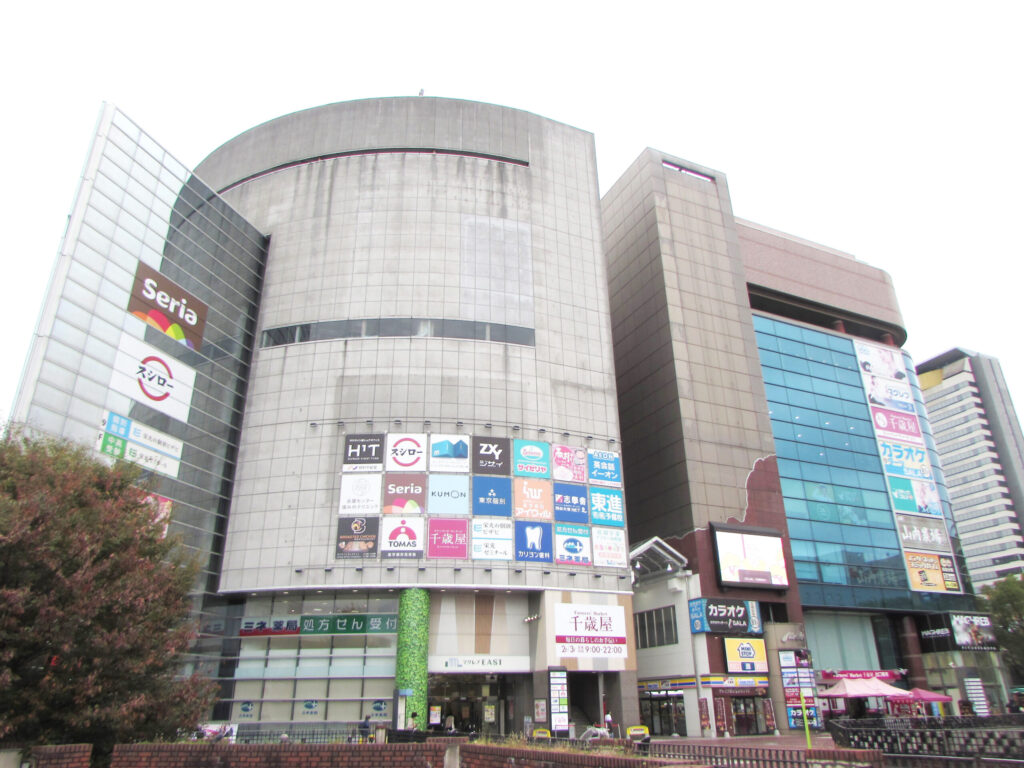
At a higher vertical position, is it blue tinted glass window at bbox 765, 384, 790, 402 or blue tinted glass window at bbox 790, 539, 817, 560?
blue tinted glass window at bbox 765, 384, 790, 402

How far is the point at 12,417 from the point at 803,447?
56.9 m

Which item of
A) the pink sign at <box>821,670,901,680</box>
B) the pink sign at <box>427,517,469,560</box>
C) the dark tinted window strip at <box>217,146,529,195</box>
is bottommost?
the pink sign at <box>821,670,901,680</box>

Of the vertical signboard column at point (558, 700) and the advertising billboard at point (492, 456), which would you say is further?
the advertising billboard at point (492, 456)

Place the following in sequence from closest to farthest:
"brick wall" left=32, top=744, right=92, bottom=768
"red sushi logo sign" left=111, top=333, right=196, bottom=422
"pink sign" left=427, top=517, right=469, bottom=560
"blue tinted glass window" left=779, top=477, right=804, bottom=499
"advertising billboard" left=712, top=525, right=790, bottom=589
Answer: "brick wall" left=32, top=744, right=92, bottom=768 → "red sushi logo sign" left=111, top=333, right=196, bottom=422 → "pink sign" left=427, top=517, right=469, bottom=560 → "advertising billboard" left=712, top=525, right=790, bottom=589 → "blue tinted glass window" left=779, top=477, right=804, bottom=499

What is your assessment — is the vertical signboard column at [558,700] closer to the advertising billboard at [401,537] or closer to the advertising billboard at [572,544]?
the advertising billboard at [572,544]

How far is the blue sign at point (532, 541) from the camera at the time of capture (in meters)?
43.5

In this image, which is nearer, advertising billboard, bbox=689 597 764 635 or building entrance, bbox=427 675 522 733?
building entrance, bbox=427 675 522 733

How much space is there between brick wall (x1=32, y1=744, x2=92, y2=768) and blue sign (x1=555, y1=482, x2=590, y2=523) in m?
31.0

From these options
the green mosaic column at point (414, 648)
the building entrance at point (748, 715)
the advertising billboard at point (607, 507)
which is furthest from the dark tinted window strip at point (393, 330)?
the building entrance at point (748, 715)

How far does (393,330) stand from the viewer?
4831 cm

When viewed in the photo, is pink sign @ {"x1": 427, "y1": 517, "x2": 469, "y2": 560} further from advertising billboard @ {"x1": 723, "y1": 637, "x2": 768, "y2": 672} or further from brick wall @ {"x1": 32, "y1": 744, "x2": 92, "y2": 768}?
brick wall @ {"x1": 32, "y1": 744, "x2": 92, "y2": 768}

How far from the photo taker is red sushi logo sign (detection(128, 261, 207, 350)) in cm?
4119

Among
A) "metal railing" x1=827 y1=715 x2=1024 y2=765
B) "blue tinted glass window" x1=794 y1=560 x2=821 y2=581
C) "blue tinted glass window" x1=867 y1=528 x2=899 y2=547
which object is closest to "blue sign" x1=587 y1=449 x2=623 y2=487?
"blue tinted glass window" x1=794 y1=560 x2=821 y2=581

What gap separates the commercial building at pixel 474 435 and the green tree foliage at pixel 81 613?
40.5 feet
